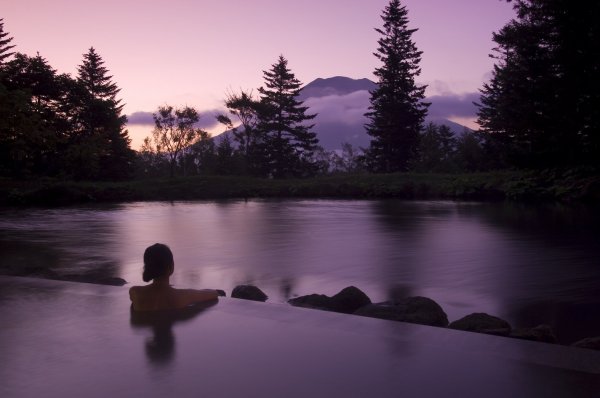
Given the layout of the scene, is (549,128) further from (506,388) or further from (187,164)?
(187,164)

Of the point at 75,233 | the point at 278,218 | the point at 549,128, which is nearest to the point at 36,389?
the point at 75,233

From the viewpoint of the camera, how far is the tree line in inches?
906

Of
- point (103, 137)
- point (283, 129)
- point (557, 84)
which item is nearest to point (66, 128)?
point (103, 137)

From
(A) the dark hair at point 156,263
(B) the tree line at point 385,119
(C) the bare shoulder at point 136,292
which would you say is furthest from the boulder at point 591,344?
(B) the tree line at point 385,119

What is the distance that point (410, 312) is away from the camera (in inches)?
182

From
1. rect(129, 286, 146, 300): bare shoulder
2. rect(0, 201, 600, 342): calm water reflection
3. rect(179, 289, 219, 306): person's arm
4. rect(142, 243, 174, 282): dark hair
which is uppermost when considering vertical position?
rect(142, 243, 174, 282): dark hair

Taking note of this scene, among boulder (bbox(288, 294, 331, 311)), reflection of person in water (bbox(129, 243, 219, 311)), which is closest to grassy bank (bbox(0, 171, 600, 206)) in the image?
boulder (bbox(288, 294, 331, 311))

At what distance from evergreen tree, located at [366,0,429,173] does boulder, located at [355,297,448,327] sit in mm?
40342

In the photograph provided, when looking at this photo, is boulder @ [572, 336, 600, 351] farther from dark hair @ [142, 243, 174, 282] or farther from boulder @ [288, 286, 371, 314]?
dark hair @ [142, 243, 174, 282]

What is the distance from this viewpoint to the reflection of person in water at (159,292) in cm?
431

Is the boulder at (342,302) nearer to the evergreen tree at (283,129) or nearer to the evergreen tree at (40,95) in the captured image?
the evergreen tree at (40,95)

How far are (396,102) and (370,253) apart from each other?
35.0 metres

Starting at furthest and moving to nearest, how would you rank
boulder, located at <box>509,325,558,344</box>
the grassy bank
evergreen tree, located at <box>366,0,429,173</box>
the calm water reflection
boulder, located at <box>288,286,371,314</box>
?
evergreen tree, located at <box>366,0,429,173</box>, the grassy bank, the calm water reflection, boulder, located at <box>288,286,371,314</box>, boulder, located at <box>509,325,558,344</box>

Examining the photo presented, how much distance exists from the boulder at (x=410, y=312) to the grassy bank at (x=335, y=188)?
2094 cm
